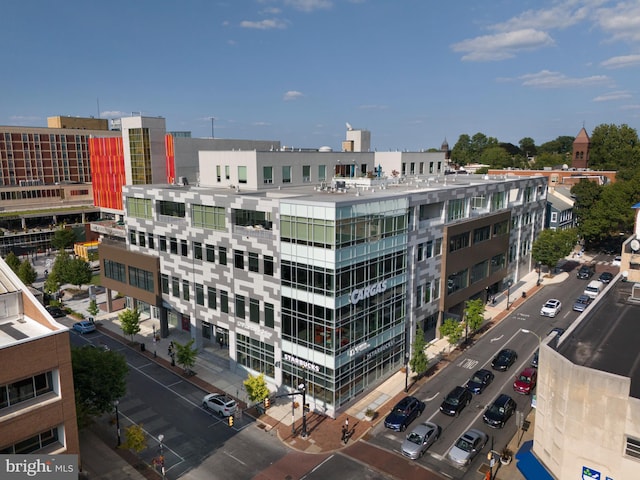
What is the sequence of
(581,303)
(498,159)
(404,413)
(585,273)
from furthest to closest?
1. (498,159)
2. (585,273)
3. (581,303)
4. (404,413)

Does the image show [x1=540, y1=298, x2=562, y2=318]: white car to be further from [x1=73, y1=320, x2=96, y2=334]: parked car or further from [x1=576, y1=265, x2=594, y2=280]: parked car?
[x1=73, y1=320, x2=96, y2=334]: parked car

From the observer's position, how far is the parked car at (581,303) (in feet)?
208

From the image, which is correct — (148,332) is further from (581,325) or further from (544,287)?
(544,287)

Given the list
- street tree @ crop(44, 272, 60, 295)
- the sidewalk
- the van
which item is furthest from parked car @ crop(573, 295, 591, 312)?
street tree @ crop(44, 272, 60, 295)

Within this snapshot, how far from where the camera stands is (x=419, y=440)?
1361 inches

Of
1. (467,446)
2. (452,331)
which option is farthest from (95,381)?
(452,331)

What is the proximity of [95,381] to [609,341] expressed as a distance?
36.5m

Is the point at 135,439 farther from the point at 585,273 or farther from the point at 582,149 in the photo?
the point at 582,149

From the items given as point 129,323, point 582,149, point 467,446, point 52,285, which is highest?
point 582,149

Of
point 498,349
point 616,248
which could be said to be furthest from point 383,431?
A: point 616,248

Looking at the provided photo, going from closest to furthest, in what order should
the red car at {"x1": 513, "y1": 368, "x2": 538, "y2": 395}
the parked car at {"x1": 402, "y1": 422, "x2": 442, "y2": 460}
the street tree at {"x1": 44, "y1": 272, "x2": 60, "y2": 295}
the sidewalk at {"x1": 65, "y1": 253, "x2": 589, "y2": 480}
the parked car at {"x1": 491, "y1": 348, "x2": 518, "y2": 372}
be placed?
the parked car at {"x1": 402, "y1": 422, "x2": 442, "y2": 460} → the sidewalk at {"x1": 65, "y1": 253, "x2": 589, "y2": 480} → the red car at {"x1": 513, "y1": 368, "x2": 538, "y2": 395} → the parked car at {"x1": 491, "y1": 348, "x2": 518, "y2": 372} → the street tree at {"x1": 44, "y1": 272, "x2": 60, "y2": 295}

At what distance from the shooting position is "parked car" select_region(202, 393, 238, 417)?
39469 millimetres

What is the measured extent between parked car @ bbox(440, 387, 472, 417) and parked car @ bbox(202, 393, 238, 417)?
18004 mm

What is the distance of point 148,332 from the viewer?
58219mm
